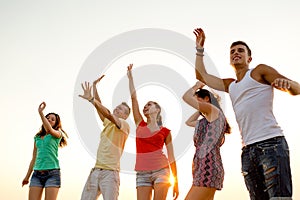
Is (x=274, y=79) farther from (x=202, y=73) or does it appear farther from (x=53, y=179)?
(x=53, y=179)

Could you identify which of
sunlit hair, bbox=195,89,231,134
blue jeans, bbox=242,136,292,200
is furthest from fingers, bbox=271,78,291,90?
sunlit hair, bbox=195,89,231,134

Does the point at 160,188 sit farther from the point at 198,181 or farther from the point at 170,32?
the point at 170,32

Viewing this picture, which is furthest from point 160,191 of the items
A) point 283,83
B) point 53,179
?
point 283,83

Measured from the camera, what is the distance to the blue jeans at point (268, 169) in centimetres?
→ 402

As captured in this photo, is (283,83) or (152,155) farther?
(152,155)

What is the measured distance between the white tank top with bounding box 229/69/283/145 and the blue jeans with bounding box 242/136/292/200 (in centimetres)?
10

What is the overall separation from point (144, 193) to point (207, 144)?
2.53m

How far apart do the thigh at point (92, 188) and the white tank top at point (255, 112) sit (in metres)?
3.60

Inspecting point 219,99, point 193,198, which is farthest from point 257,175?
point 219,99

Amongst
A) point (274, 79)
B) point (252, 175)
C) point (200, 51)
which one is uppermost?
point (200, 51)

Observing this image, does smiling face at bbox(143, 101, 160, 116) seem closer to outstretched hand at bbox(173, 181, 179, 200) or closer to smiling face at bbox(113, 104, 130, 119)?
smiling face at bbox(113, 104, 130, 119)

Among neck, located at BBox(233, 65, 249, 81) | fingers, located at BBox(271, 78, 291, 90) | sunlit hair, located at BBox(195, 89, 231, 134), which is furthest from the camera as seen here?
sunlit hair, located at BBox(195, 89, 231, 134)

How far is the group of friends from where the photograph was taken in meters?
4.22

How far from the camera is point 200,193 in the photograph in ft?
16.7
